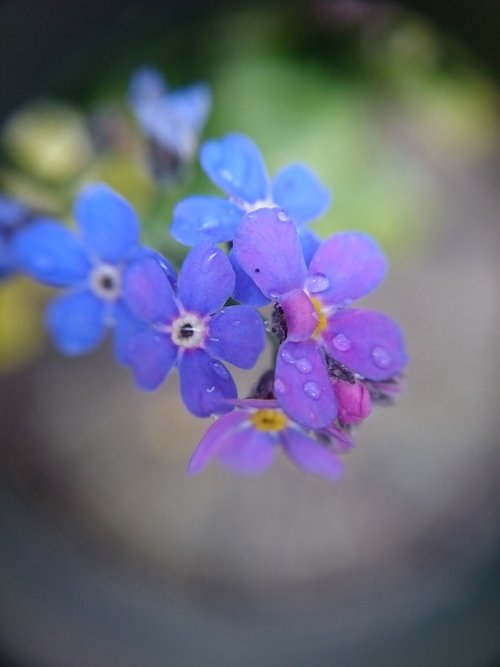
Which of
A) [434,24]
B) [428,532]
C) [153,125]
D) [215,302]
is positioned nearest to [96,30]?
[153,125]

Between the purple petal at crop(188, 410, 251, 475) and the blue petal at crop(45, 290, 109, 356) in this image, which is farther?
the blue petal at crop(45, 290, 109, 356)

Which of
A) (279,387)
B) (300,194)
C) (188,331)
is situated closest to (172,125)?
(300,194)

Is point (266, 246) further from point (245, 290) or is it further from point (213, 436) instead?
point (213, 436)

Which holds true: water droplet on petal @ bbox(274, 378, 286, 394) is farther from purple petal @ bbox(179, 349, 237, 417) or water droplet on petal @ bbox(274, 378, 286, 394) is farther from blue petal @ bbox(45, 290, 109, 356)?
blue petal @ bbox(45, 290, 109, 356)

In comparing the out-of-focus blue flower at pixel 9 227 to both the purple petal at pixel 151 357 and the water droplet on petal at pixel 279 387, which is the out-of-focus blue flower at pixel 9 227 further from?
the water droplet on petal at pixel 279 387

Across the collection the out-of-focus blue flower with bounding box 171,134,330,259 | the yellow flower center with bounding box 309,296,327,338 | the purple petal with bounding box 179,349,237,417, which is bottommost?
the purple petal with bounding box 179,349,237,417

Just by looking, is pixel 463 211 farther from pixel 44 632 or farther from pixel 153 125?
pixel 44 632

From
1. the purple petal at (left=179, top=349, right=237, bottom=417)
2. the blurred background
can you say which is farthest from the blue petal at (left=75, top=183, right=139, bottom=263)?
the blurred background
